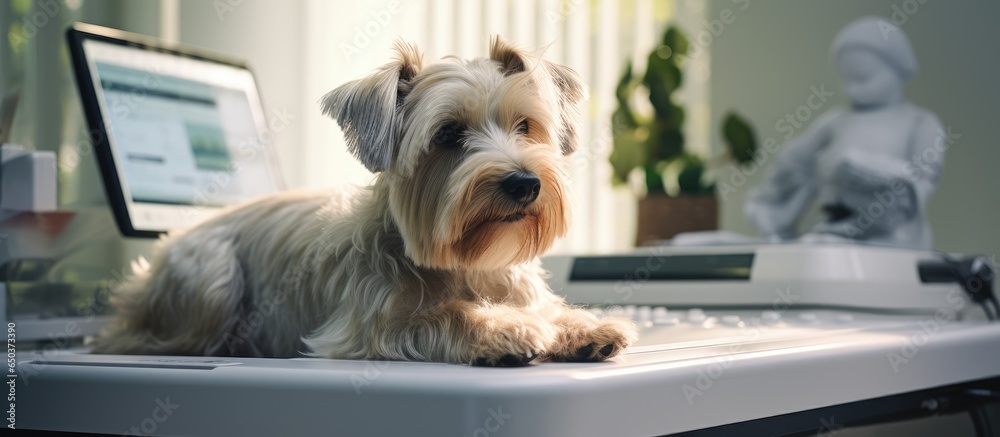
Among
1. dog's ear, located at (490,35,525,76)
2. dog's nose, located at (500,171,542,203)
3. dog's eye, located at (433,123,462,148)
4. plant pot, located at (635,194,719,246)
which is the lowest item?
plant pot, located at (635,194,719,246)

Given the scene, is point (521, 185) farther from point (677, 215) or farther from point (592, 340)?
point (677, 215)

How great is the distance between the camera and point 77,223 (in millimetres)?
1425

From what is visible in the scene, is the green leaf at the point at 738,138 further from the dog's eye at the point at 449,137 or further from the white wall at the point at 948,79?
the dog's eye at the point at 449,137

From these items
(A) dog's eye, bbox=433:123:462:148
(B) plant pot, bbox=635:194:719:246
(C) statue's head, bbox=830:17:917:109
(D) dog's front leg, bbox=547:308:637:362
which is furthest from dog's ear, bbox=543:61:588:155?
(B) plant pot, bbox=635:194:719:246

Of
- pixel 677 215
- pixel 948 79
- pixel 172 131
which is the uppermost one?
pixel 948 79

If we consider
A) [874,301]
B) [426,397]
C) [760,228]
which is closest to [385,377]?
[426,397]

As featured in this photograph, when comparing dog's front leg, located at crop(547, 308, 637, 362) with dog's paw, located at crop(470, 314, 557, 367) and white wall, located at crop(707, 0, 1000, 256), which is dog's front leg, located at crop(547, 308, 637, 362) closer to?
dog's paw, located at crop(470, 314, 557, 367)

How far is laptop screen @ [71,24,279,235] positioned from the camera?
147 cm

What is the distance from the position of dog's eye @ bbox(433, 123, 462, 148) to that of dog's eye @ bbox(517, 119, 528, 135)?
0.08 meters

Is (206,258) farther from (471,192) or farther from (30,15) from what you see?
(30,15)

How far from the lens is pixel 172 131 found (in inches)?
62.5

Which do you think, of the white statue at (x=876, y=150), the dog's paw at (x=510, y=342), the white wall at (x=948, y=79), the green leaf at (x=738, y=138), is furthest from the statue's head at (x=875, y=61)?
the dog's paw at (x=510, y=342)

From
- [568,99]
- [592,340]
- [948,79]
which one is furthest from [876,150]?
[592,340]

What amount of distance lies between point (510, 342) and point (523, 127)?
36 centimetres
